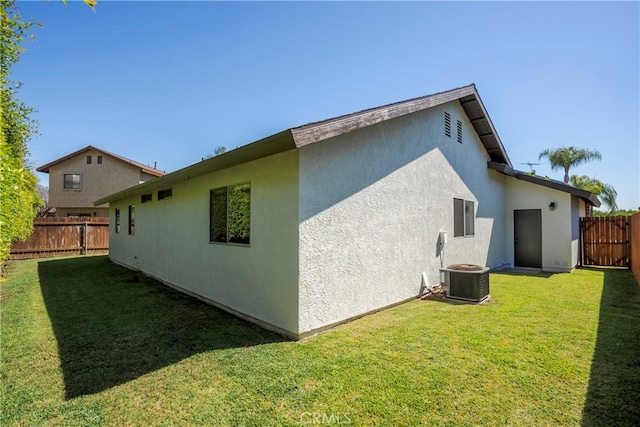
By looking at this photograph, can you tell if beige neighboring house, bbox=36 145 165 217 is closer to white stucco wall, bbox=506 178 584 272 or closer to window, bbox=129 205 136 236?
window, bbox=129 205 136 236

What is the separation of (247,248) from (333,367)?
2.78 metres

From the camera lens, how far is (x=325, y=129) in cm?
461

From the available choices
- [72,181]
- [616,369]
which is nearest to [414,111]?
[616,369]

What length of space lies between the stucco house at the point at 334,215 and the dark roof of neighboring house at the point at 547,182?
7 centimetres

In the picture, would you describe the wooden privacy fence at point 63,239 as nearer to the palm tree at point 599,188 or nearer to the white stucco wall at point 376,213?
the white stucco wall at point 376,213

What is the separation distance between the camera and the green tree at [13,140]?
3.53 metres

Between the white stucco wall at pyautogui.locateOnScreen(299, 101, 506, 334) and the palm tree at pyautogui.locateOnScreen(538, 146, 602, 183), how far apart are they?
75.6ft

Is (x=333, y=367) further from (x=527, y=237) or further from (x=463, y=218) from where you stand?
(x=527, y=237)

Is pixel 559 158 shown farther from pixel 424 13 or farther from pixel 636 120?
pixel 424 13

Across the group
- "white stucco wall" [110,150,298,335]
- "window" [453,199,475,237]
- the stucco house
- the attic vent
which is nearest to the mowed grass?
"white stucco wall" [110,150,298,335]

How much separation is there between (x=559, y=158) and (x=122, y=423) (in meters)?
33.3

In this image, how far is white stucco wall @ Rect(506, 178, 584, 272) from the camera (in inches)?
440

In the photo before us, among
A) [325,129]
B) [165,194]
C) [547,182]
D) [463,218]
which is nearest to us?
[325,129]

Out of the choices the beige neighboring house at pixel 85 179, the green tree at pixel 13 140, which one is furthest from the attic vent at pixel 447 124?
the beige neighboring house at pixel 85 179
